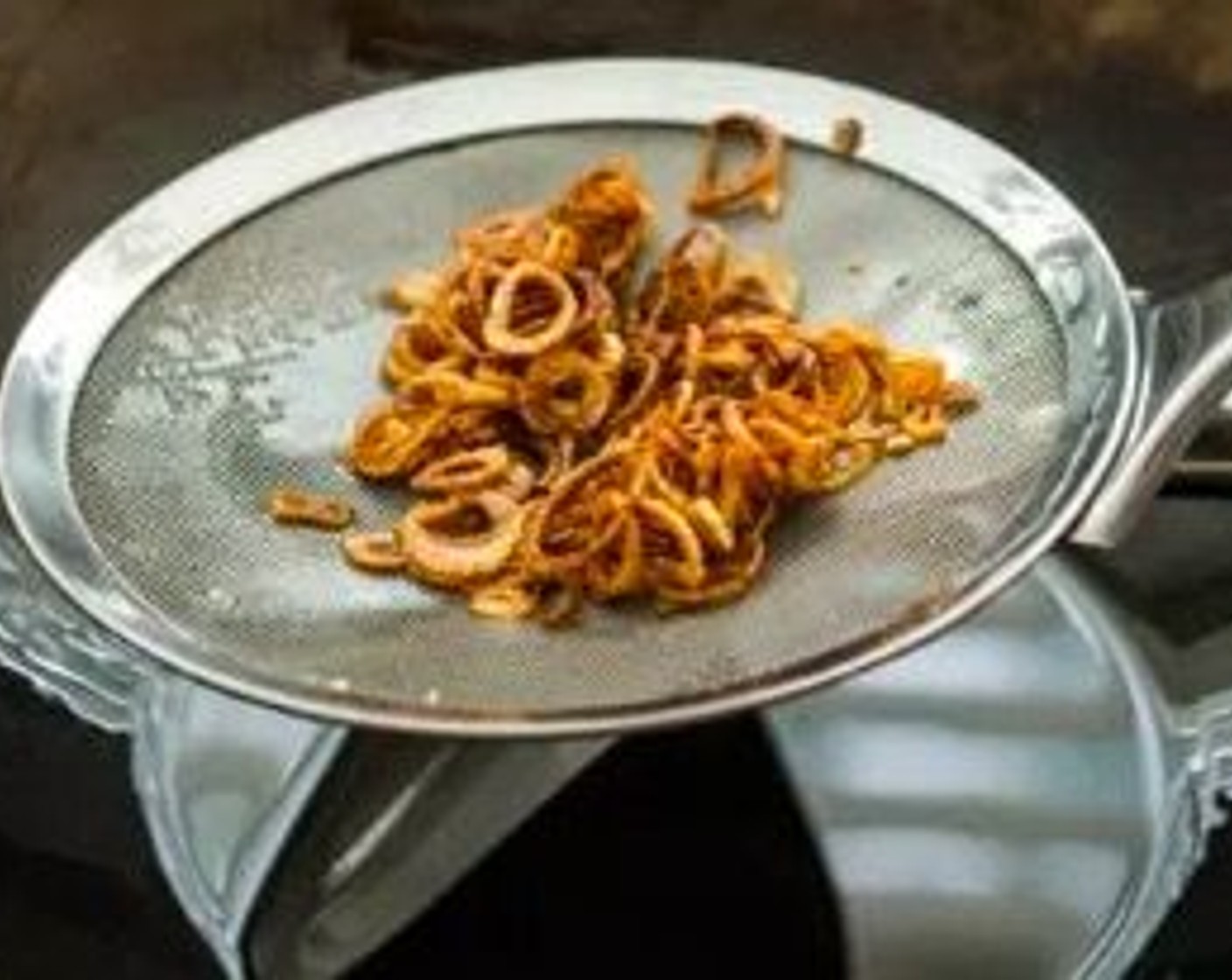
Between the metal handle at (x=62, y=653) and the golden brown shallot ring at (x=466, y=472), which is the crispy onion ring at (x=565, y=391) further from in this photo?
the metal handle at (x=62, y=653)

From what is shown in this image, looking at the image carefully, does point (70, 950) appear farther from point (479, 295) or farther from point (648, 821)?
point (479, 295)

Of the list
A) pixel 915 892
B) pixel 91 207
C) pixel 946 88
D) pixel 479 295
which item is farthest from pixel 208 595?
pixel 946 88

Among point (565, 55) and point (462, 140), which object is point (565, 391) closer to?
point (462, 140)

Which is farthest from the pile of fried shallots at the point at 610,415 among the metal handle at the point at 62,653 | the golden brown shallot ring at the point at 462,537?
the metal handle at the point at 62,653

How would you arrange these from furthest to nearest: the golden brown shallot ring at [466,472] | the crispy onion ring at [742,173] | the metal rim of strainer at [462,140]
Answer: the crispy onion ring at [742,173] < the golden brown shallot ring at [466,472] < the metal rim of strainer at [462,140]

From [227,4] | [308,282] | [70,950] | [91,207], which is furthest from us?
[227,4]

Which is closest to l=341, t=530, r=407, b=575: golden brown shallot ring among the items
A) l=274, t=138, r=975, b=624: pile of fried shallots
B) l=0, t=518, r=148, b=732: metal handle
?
l=274, t=138, r=975, b=624: pile of fried shallots

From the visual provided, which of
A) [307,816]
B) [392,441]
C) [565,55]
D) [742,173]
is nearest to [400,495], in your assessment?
[392,441]
